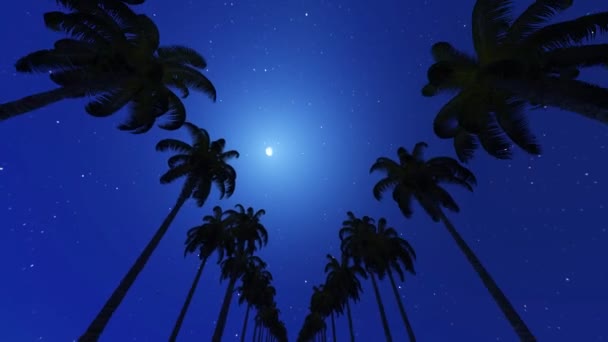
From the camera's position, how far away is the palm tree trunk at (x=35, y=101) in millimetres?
10625

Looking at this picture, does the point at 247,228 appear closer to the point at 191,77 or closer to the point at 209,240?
the point at 209,240

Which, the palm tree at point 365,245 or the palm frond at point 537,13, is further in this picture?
the palm tree at point 365,245

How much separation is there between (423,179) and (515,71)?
1302cm

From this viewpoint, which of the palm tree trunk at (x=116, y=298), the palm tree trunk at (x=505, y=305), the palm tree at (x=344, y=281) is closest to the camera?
the palm tree trunk at (x=116, y=298)

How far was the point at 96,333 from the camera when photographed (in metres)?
14.6

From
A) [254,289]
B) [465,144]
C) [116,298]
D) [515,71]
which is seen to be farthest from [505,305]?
[254,289]

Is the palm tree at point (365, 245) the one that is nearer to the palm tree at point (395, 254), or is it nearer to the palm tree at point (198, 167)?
the palm tree at point (395, 254)

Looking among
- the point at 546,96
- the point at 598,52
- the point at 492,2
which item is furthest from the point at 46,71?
the point at 598,52

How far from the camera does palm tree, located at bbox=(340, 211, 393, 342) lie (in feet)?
104

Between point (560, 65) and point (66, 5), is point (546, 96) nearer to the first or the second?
point (560, 65)

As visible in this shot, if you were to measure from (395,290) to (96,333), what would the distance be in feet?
86.2

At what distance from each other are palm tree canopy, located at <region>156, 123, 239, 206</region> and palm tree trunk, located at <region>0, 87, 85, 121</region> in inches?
419

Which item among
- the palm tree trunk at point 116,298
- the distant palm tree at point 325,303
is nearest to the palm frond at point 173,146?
the palm tree trunk at point 116,298

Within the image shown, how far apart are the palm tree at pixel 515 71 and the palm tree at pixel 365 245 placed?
19349mm
